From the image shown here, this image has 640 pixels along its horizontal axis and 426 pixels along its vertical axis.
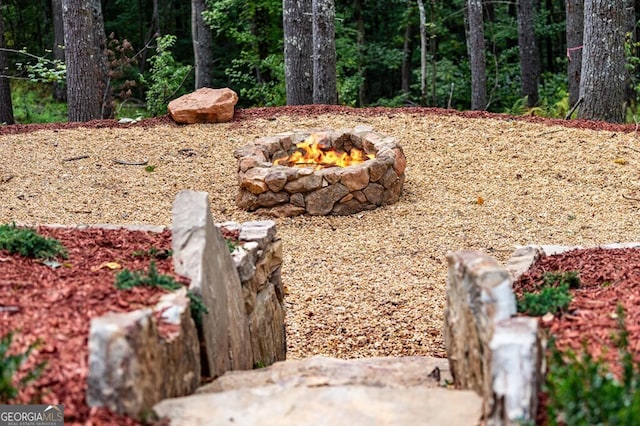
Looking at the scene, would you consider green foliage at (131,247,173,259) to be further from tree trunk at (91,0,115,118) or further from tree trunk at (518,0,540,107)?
tree trunk at (518,0,540,107)

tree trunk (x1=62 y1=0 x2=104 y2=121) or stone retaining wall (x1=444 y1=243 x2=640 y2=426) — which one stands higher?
tree trunk (x1=62 y1=0 x2=104 y2=121)

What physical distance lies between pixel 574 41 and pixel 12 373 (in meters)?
15.4

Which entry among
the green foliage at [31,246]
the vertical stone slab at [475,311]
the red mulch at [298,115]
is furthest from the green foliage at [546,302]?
the red mulch at [298,115]

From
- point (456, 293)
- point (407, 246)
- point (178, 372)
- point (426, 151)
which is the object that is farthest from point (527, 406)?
point (426, 151)

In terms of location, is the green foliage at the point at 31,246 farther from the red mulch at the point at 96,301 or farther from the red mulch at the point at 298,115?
the red mulch at the point at 298,115

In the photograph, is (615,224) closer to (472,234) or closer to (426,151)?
(472,234)

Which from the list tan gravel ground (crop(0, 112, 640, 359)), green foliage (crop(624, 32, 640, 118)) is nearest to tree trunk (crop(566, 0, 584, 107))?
green foliage (crop(624, 32, 640, 118))

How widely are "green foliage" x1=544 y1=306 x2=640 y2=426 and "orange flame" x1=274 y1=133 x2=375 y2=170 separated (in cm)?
637

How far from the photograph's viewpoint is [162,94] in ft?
47.4

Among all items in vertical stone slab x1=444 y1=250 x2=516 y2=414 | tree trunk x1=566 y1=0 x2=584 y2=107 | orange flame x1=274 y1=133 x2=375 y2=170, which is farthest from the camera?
tree trunk x1=566 y1=0 x2=584 y2=107

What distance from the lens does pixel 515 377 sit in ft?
10.4

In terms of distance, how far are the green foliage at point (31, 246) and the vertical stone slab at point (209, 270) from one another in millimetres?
999

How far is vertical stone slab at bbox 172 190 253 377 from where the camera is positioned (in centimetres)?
430

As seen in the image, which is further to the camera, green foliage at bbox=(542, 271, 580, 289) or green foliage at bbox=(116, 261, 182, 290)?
green foliage at bbox=(542, 271, 580, 289)
